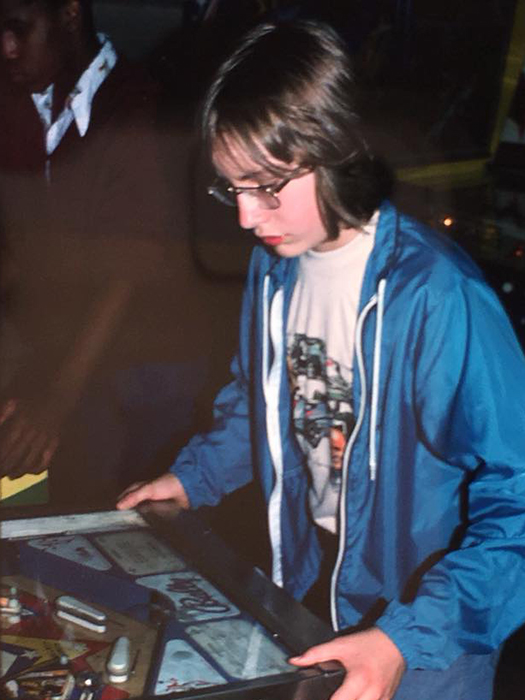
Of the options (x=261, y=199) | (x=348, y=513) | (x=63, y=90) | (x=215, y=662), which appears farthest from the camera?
(x=63, y=90)

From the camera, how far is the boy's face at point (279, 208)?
3.98ft

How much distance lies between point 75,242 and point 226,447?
561mm

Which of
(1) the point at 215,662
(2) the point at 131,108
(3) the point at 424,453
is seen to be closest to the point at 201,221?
(2) the point at 131,108

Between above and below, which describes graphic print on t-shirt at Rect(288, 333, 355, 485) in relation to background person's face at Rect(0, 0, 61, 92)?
below

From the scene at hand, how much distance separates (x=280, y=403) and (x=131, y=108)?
2.18 ft

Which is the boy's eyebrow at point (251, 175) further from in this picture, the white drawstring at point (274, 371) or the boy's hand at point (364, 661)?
the boy's hand at point (364, 661)

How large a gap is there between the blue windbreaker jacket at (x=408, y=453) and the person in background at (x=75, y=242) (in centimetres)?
32

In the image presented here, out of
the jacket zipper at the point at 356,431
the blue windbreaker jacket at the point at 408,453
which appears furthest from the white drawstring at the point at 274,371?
the jacket zipper at the point at 356,431

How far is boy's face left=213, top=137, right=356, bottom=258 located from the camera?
47.8 inches

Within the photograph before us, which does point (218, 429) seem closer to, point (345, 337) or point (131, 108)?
point (345, 337)

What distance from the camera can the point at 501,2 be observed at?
88.2 inches

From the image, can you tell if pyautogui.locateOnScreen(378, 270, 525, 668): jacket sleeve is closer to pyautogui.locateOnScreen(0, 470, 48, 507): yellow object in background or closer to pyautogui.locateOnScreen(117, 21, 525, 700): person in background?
pyautogui.locateOnScreen(117, 21, 525, 700): person in background

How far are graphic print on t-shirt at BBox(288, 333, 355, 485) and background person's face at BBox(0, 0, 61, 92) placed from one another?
2.01 feet

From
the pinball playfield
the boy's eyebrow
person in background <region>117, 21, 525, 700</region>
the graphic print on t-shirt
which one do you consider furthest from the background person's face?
the pinball playfield
